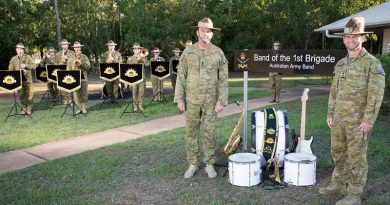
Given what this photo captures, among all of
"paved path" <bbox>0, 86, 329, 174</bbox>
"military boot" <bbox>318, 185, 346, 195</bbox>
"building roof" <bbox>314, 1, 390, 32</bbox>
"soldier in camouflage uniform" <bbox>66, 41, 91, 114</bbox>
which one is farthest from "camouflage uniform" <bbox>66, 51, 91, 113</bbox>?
"building roof" <bbox>314, 1, 390, 32</bbox>

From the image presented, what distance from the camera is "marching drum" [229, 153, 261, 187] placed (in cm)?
498

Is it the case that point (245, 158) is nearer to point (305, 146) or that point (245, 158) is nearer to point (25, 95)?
point (305, 146)

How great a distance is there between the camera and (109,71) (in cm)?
1152

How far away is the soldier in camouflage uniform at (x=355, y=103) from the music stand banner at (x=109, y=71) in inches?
323

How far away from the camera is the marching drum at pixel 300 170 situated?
4906mm

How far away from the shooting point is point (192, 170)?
5.46 meters

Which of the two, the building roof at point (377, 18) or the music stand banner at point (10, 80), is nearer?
the music stand banner at point (10, 80)

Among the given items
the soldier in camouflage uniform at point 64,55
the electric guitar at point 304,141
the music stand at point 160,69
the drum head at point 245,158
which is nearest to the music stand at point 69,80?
the soldier in camouflage uniform at point 64,55

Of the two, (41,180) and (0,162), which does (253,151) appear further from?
(0,162)

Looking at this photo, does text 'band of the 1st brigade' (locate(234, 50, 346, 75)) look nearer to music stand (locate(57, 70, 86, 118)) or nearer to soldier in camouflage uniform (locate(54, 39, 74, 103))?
music stand (locate(57, 70, 86, 118))

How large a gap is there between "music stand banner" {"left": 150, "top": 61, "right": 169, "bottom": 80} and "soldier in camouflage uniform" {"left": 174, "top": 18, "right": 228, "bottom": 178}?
715cm

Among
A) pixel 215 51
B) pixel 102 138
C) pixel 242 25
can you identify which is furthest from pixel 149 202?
pixel 242 25

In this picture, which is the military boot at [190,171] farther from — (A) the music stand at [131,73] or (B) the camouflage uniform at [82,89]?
(B) the camouflage uniform at [82,89]

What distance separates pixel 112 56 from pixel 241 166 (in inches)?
317
